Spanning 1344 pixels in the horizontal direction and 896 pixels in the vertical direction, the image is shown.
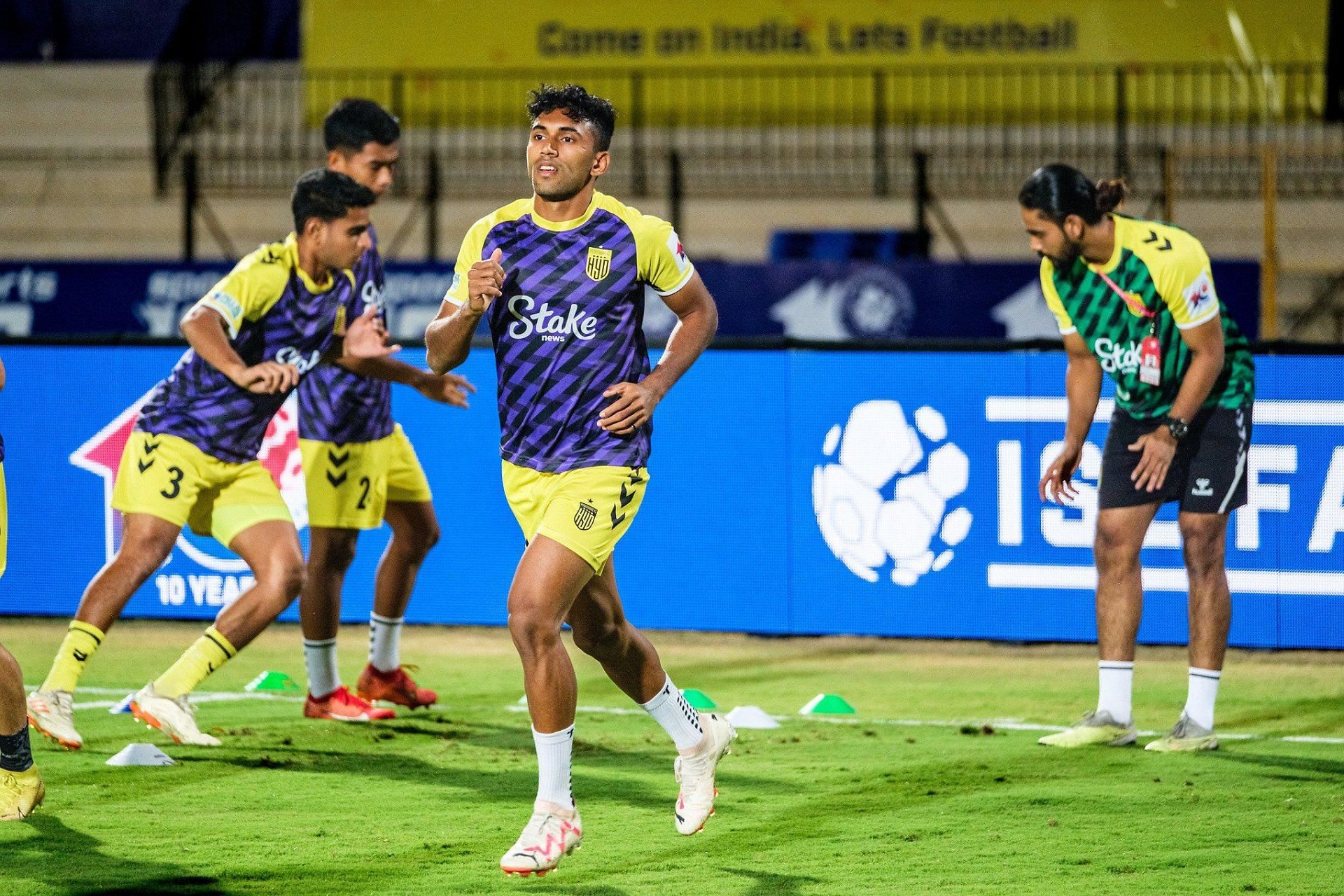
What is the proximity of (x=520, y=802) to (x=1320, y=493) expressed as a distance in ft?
15.4

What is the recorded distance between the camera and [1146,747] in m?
7.50

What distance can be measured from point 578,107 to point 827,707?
137 inches

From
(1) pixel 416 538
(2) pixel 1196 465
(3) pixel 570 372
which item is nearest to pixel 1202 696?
(2) pixel 1196 465

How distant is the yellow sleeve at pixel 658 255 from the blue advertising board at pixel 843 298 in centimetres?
988

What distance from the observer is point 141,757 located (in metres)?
7.12

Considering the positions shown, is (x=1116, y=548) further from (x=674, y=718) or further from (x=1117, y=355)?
(x=674, y=718)

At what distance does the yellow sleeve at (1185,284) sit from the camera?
7336 millimetres

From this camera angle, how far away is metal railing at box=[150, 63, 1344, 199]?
64.6 feet

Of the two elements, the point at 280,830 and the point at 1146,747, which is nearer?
the point at 280,830

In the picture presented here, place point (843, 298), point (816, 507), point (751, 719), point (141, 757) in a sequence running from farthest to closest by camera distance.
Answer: point (843, 298), point (816, 507), point (751, 719), point (141, 757)

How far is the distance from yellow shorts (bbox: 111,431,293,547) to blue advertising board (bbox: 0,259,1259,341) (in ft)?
27.2

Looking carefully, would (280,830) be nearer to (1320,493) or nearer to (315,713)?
(315,713)

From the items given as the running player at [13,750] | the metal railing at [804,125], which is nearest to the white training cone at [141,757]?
the running player at [13,750]

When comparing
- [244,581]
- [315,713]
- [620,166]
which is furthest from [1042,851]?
[620,166]
